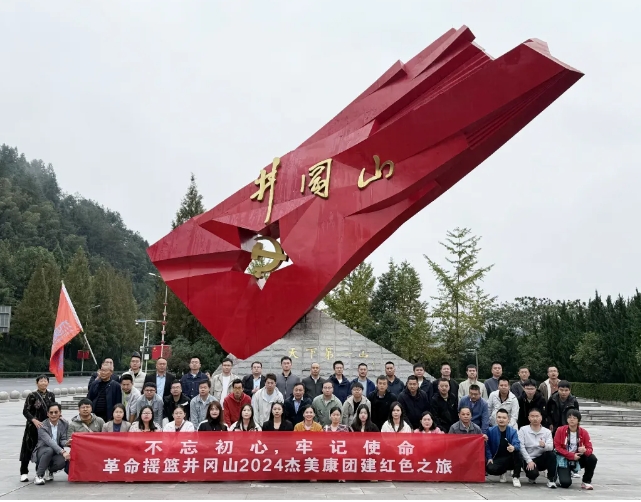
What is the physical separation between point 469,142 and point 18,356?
36.6 metres

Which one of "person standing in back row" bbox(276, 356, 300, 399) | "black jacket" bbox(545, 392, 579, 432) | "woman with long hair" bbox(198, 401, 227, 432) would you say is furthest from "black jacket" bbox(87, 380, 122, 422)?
"black jacket" bbox(545, 392, 579, 432)

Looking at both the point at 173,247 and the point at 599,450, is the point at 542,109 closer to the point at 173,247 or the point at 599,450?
the point at 599,450

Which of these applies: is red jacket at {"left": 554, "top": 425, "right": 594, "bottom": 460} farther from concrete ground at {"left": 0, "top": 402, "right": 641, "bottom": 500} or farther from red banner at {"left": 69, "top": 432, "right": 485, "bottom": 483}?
red banner at {"left": 69, "top": 432, "right": 485, "bottom": 483}

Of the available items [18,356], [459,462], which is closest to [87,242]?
[18,356]

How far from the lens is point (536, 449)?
18.7 ft

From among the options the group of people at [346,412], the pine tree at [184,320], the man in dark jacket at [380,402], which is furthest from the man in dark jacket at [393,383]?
the pine tree at [184,320]

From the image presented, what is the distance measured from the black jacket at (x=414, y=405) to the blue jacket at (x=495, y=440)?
69 cm

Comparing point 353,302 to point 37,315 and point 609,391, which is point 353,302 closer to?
point 609,391

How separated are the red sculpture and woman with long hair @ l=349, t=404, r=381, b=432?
3988mm

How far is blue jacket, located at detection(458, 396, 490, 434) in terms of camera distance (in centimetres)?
608

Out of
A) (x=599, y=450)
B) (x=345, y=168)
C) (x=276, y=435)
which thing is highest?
(x=345, y=168)

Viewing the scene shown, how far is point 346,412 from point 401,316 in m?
17.2

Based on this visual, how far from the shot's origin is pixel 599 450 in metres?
8.78

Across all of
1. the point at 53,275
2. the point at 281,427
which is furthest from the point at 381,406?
the point at 53,275
